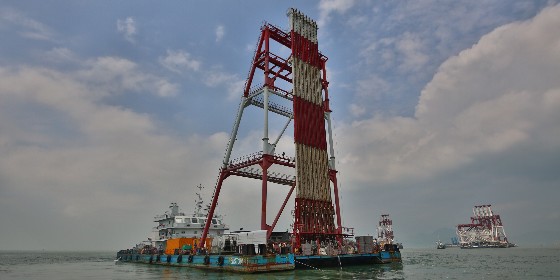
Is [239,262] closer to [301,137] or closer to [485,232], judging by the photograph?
[301,137]

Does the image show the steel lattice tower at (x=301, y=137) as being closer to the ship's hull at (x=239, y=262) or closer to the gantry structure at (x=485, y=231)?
the ship's hull at (x=239, y=262)

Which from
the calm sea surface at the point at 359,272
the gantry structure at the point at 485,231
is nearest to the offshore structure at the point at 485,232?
the gantry structure at the point at 485,231

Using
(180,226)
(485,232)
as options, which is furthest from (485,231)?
(180,226)

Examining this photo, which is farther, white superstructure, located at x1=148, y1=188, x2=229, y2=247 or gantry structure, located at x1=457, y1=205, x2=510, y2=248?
gantry structure, located at x1=457, y1=205, x2=510, y2=248

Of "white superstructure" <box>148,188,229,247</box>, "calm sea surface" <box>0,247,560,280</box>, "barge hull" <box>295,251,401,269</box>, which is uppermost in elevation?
"white superstructure" <box>148,188,229,247</box>

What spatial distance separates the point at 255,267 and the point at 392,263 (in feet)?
70.8

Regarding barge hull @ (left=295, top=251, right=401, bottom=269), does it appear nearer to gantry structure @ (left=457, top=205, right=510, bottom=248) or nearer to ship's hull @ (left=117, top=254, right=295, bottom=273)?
ship's hull @ (left=117, top=254, right=295, bottom=273)

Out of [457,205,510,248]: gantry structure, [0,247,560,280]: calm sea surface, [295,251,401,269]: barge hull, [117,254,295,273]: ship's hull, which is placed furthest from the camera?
[457,205,510,248]: gantry structure

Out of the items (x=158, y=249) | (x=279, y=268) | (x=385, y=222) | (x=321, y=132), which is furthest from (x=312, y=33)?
(x=385, y=222)

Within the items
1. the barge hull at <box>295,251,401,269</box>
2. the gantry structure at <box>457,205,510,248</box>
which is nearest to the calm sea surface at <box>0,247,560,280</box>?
the barge hull at <box>295,251,401,269</box>

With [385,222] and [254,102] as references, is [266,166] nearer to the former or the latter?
[254,102]

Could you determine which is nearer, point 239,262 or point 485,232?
point 239,262

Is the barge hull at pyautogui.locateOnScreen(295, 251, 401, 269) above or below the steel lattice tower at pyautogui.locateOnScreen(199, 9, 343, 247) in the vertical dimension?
below

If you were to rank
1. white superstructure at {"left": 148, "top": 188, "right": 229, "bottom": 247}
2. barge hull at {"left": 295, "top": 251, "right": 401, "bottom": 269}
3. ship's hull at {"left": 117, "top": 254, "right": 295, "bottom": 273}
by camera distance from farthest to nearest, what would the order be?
white superstructure at {"left": 148, "top": 188, "right": 229, "bottom": 247}, barge hull at {"left": 295, "top": 251, "right": 401, "bottom": 269}, ship's hull at {"left": 117, "top": 254, "right": 295, "bottom": 273}
